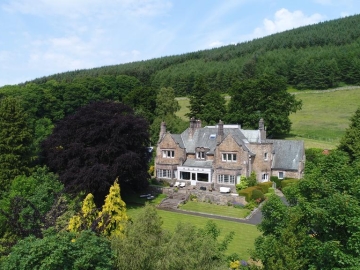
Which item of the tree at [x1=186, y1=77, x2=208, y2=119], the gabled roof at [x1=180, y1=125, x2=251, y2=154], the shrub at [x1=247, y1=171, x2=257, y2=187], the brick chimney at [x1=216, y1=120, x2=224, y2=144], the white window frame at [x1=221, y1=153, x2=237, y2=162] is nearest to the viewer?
the shrub at [x1=247, y1=171, x2=257, y2=187]

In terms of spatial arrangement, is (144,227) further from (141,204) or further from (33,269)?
(141,204)

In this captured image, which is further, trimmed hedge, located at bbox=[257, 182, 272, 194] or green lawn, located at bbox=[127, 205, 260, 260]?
trimmed hedge, located at bbox=[257, 182, 272, 194]

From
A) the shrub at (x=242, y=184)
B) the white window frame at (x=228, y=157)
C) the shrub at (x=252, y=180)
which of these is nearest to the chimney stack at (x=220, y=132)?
the white window frame at (x=228, y=157)

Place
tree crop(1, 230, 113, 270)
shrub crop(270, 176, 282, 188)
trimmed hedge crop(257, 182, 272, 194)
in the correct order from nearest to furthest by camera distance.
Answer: tree crop(1, 230, 113, 270)
trimmed hedge crop(257, 182, 272, 194)
shrub crop(270, 176, 282, 188)

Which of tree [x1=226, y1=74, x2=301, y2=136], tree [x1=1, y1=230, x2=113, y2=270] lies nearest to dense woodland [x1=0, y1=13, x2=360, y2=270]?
tree [x1=1, y1=230, x2=113, y2=270]

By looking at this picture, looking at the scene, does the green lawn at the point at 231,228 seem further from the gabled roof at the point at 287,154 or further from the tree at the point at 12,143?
the gabled roof at the point at 287,154

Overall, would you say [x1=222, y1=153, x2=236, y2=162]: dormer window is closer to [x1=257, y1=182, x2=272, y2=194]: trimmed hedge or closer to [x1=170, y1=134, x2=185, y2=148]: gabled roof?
[x1=257, y1=182, x2=272, y2=194]: trimmed hedge
